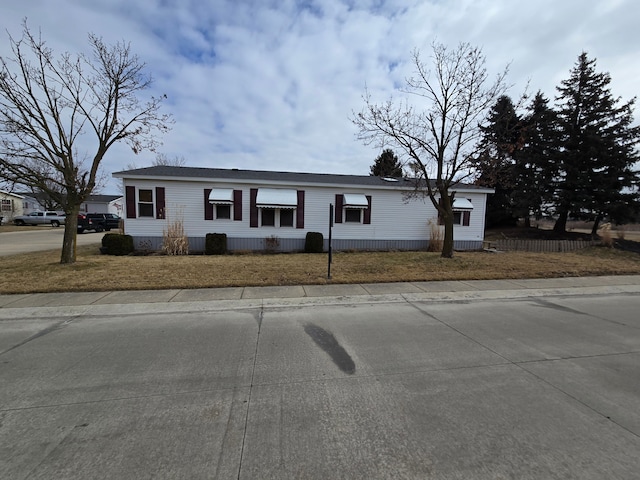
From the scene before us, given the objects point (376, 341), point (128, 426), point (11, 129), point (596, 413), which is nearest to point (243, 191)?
point (11, 129)

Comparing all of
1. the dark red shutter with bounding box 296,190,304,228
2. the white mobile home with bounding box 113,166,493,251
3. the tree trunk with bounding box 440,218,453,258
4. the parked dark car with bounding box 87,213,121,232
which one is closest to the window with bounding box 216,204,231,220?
the white mobile home with bounding box 113,166,493,251

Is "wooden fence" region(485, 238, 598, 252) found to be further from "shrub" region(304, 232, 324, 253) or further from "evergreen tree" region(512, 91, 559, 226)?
"shrub" region(304, 232, 324, 253)

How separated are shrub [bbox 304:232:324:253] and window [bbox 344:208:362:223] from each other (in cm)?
189

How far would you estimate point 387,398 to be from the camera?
111 inches

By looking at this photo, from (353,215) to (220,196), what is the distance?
649 cm

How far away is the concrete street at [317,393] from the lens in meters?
2.07

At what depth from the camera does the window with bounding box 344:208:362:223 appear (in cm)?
1552

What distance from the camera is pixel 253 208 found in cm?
1460

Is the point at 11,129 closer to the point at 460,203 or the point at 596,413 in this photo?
the point at 596,413

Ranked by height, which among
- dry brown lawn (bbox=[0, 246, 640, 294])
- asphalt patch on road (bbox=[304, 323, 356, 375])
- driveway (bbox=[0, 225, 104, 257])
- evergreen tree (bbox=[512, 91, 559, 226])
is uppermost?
evergreen tree (bbox=[512, 91, 559, 226])

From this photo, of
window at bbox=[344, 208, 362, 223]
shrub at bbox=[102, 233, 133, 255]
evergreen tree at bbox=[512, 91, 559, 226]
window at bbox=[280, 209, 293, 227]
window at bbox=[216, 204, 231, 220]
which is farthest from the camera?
evergreen tree at bbox=[512, 91, 559, 226]

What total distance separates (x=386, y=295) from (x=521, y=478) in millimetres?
4683

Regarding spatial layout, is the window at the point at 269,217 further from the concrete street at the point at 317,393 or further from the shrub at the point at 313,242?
the concrete street at the point at 317,393

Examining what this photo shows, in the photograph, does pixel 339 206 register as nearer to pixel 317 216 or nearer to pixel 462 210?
pixel 317 216
